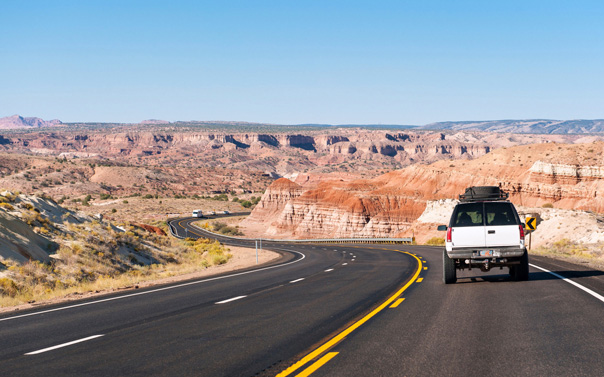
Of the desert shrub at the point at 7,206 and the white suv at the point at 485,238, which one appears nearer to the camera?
the white suv at the point at 485,238

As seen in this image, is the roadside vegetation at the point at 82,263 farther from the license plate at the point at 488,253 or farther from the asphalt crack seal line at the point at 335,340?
the license plate at the point at 488,253

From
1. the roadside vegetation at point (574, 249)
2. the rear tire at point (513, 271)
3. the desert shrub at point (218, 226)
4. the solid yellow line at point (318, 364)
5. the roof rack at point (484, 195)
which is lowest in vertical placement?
the desert shrub at point (218, 226)

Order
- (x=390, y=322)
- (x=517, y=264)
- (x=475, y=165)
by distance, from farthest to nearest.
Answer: (x=475, y=165), (x=517, y=264), (x=390, y=322)

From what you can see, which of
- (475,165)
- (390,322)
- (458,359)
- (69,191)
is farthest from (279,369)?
(69,191)

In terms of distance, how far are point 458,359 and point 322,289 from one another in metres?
8.51

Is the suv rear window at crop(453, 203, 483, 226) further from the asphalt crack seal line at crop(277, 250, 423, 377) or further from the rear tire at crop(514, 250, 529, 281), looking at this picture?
the asphalt crack seal line at crop(277, 250, 423, 377)

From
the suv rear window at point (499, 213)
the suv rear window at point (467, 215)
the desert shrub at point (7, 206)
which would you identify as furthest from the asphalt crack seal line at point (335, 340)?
the desert shrub at point (7, 206)

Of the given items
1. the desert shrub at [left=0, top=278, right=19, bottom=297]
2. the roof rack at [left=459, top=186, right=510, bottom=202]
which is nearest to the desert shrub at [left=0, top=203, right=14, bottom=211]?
the desert shrub at [left=0, top=278, right=19, bottom=297]

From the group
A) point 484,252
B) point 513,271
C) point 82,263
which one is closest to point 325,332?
point 484,252

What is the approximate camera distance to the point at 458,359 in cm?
740

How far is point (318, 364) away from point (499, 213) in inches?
364

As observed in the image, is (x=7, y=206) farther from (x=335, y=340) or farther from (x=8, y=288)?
(x=335, y=340)

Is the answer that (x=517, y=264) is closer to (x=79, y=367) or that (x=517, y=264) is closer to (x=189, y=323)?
(x=189, y=323)

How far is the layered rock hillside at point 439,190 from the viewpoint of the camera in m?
68.6
